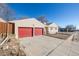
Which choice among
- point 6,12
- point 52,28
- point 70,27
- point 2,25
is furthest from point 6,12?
point 70,27

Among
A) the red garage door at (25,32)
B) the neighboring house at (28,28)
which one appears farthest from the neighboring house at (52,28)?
the red garage door at (25,32)

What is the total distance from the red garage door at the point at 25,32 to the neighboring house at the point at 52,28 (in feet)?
1.66

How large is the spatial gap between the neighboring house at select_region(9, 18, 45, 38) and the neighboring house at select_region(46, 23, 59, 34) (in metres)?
0.16

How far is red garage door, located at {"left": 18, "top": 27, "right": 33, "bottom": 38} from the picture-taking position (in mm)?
4996

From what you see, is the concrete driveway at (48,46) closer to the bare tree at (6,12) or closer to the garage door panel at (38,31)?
the garage door panel at (38,31)

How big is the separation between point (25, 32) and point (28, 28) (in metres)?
0.17

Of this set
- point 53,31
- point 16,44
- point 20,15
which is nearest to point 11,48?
point 16,44

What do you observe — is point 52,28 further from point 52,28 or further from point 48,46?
point 48,46

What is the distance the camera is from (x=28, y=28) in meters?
5.06

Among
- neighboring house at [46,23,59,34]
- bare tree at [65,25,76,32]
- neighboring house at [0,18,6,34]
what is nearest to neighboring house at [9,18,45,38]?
A: neighboring house at [46,23,59,34]

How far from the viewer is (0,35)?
4824mm

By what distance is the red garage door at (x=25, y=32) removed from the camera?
4996 mm

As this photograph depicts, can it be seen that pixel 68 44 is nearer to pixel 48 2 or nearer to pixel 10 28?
pixel 48 2

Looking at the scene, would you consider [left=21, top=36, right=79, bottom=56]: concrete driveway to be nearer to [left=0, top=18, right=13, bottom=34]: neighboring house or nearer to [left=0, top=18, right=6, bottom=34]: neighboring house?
[left=0, top=18, right=13, bottom=34]: neighboring house
